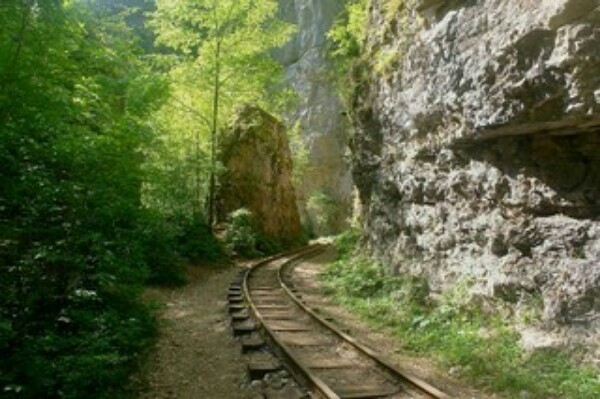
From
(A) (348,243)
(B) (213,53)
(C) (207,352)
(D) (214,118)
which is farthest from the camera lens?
(A) (348,243)

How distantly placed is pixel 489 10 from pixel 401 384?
19.9 feet

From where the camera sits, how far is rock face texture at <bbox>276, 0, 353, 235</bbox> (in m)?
43.3

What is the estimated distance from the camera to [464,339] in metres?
7.51

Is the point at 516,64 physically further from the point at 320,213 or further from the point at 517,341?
the point at 320,213

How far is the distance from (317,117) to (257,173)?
22646mm

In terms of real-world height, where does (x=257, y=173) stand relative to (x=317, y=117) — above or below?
below

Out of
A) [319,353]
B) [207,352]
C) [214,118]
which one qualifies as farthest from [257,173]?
[319,353]

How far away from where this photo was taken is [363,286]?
475 inches

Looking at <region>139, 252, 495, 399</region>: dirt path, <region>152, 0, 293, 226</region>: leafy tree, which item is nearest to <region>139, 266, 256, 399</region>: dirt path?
<region>139, 252, 495, 399</region>: dirt path

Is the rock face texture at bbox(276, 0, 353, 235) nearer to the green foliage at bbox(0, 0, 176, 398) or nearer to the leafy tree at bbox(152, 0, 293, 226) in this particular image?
the leafy tree at bbox(152, 0, 293, 226)

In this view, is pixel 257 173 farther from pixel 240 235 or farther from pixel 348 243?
pixel 348 243

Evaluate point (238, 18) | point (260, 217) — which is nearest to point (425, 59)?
point (238, 18)

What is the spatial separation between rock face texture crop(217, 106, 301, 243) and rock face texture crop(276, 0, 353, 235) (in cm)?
1606

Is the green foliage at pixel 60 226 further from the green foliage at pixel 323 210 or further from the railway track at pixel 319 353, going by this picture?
the green foliage at pixel 323 210
